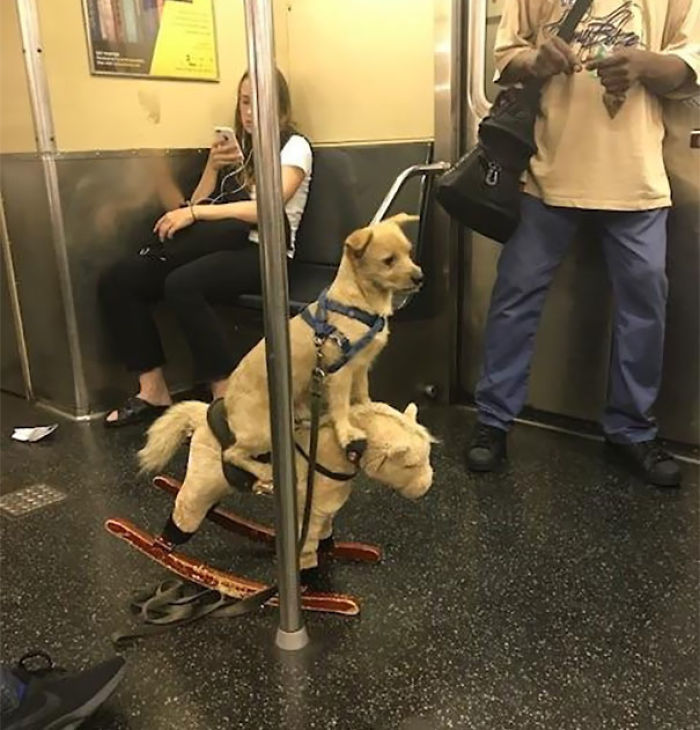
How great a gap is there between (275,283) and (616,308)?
1225mm

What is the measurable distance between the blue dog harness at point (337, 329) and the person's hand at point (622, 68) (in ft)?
2.78

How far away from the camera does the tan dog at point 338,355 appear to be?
1.46 metres

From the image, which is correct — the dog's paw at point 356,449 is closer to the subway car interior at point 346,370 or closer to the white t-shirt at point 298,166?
the subway car interior at point 346,370

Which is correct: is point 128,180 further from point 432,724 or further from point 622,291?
point 432,724

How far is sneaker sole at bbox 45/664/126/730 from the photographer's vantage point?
45.4 inches

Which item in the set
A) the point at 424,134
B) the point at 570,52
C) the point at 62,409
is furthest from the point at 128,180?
the point at 570,52

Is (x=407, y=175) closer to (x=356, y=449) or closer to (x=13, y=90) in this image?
(x=356, y=449)

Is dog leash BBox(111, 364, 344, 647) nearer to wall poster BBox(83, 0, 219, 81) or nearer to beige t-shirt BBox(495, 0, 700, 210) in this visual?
beige t-shirt BBox(495, 0, 700, 210)

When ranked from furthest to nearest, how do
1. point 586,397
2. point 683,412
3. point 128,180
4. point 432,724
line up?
point 128,180 → point 586,397 → point 683,412 → point 432,724

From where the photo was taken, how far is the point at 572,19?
75.8 inches

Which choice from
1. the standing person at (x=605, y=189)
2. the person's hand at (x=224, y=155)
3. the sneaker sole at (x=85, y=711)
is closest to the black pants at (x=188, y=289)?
the person's hand at (x=224, y=155)

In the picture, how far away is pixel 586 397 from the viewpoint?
2432 millimetres

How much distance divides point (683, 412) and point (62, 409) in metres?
2.03

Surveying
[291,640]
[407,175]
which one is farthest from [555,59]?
[291,640]
